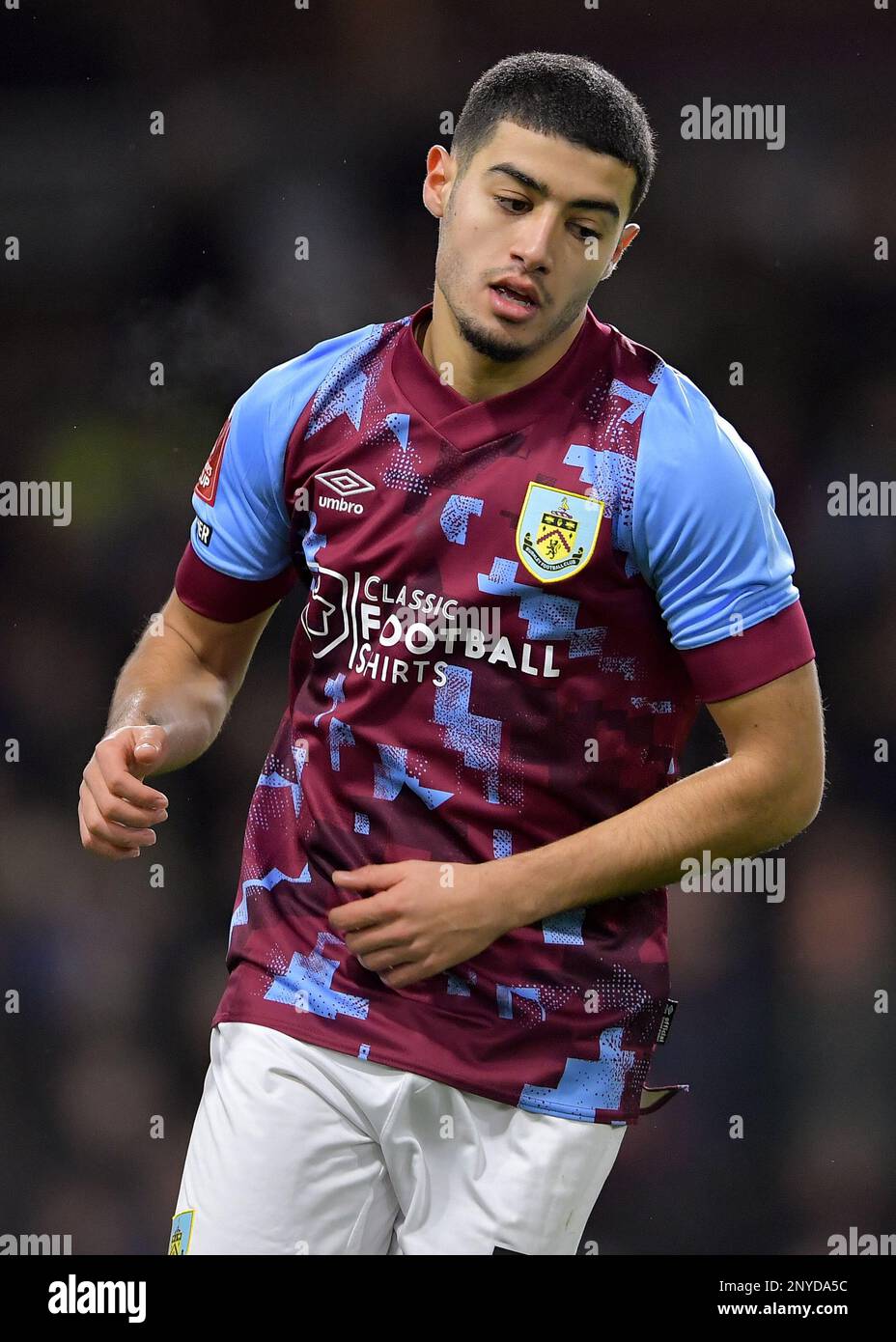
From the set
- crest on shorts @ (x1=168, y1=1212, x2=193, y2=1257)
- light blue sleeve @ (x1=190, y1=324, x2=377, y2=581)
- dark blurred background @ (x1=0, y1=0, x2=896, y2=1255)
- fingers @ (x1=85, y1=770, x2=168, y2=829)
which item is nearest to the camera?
fingers @ (x1=85, y1=770, x2=168, y2=829)

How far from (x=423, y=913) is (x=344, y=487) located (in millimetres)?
410

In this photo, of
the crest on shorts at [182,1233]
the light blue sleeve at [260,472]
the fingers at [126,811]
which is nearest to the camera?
the fingers at [126,811]

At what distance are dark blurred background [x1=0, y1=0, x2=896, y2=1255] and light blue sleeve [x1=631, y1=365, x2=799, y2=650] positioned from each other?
1.22 metres

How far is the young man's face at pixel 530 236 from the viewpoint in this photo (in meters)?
1.49

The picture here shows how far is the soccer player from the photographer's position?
4.80 feet

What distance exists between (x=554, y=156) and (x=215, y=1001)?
1.62 m

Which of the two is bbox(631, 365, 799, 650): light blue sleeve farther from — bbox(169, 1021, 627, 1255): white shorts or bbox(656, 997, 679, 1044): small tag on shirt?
bbox(169, 1021, 627, 1255): white shorts

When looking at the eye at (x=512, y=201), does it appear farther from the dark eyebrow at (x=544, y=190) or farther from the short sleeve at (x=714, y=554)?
the short sleeve at (x=714, y=554)

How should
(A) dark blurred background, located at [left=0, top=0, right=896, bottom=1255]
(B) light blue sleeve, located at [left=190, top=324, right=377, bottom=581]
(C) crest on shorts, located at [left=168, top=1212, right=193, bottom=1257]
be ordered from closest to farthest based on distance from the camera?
(C) crest on shorts, located at [left=168, top=1212, right=193, bottom=1257]
(B) light blue sleeve, located at [left=190, top=324, right=377, bottom=581]
(A) dark blurred background, located at [left=0, top=0, right=896, bottom=1255]

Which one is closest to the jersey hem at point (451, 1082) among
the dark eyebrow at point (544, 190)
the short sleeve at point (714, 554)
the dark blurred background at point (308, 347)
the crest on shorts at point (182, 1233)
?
the crest on shorts at point (182, 1233)

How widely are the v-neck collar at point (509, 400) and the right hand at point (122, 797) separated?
398mm

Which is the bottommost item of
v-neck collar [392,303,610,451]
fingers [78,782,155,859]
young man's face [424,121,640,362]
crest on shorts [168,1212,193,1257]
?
crest on shorts [168,1212,193,1257]

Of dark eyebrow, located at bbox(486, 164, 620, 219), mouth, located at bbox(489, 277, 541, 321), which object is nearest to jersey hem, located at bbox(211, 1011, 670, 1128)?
mouth, located at bbox(489, 277, 541, 321)
